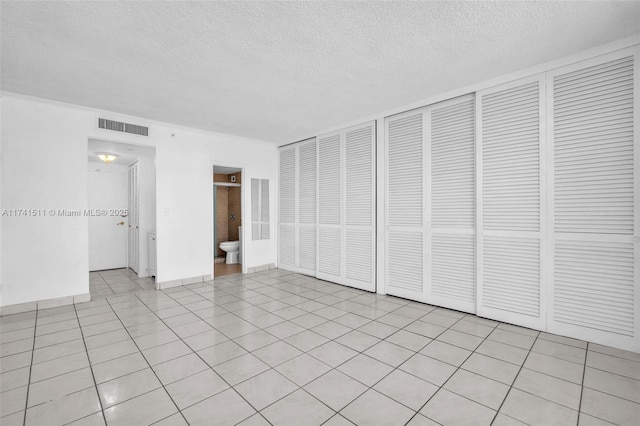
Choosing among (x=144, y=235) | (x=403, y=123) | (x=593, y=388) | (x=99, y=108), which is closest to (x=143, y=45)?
(x=99, y=108)

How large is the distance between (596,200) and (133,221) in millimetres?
7453

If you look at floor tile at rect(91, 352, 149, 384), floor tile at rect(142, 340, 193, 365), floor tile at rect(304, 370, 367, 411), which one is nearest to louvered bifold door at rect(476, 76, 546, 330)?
floor tile at rect(304, 370, 367, 411)

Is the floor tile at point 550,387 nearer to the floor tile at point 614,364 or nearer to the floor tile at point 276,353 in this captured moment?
the floor tile at point 614,364


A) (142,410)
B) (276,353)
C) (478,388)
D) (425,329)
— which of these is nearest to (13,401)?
(142,410)

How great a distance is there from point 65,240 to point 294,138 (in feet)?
13.2

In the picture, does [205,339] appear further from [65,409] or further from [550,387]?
[550,387]

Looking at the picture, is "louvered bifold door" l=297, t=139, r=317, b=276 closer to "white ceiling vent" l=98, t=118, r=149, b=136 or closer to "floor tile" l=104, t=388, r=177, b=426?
"white ceiling vent" l=98, t=118, r=149, b=136

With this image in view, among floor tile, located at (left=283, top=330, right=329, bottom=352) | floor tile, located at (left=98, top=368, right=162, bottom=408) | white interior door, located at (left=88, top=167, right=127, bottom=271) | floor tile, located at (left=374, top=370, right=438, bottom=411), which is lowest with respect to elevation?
floor tile, located at (left=283, top=330, right=329, bottom=352)

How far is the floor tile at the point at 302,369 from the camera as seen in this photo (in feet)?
7.19

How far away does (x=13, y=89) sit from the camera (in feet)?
11.1

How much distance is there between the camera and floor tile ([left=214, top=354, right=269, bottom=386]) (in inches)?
86.8

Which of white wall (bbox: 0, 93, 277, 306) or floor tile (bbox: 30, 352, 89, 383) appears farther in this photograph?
white wall (bbox: 0, 93, 277, 306)

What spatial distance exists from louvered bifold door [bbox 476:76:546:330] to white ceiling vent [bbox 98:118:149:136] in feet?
16.1

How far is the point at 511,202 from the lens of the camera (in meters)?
3.17
